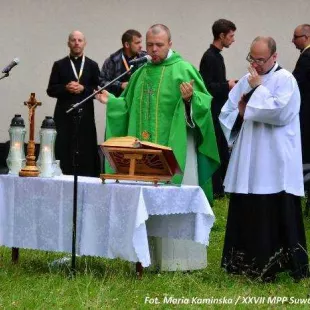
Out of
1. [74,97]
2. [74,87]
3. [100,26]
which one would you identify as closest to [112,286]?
[74,87]

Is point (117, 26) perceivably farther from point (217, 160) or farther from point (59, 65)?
point (217, 160)

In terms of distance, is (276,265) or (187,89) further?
(187,89)

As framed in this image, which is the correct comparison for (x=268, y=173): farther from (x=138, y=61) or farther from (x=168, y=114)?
(x=138, y=61)

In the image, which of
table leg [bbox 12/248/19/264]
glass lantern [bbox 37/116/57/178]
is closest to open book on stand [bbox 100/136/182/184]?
glass lantern [bbox 37/116/57/178]

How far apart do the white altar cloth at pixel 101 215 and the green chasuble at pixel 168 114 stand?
71 centimetres

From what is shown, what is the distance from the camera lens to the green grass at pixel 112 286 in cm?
845

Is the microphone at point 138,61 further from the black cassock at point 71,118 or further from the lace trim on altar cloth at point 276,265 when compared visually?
the black cassock at point 71,118

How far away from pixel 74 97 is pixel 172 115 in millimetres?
3769

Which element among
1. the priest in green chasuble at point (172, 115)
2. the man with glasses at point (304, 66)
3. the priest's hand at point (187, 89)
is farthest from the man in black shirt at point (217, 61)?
the priest's hand at point (187, 89)

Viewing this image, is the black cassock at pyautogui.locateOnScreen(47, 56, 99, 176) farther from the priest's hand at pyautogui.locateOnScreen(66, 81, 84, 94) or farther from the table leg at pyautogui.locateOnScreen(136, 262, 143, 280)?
the table leg at pyautogui.locateOnScreen(136, 262, 143, 280)

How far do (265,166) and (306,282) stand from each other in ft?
2.97

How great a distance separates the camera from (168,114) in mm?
10242

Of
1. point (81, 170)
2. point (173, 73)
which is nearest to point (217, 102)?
point (81, 170)

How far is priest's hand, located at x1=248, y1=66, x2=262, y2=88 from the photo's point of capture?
9672 mm
